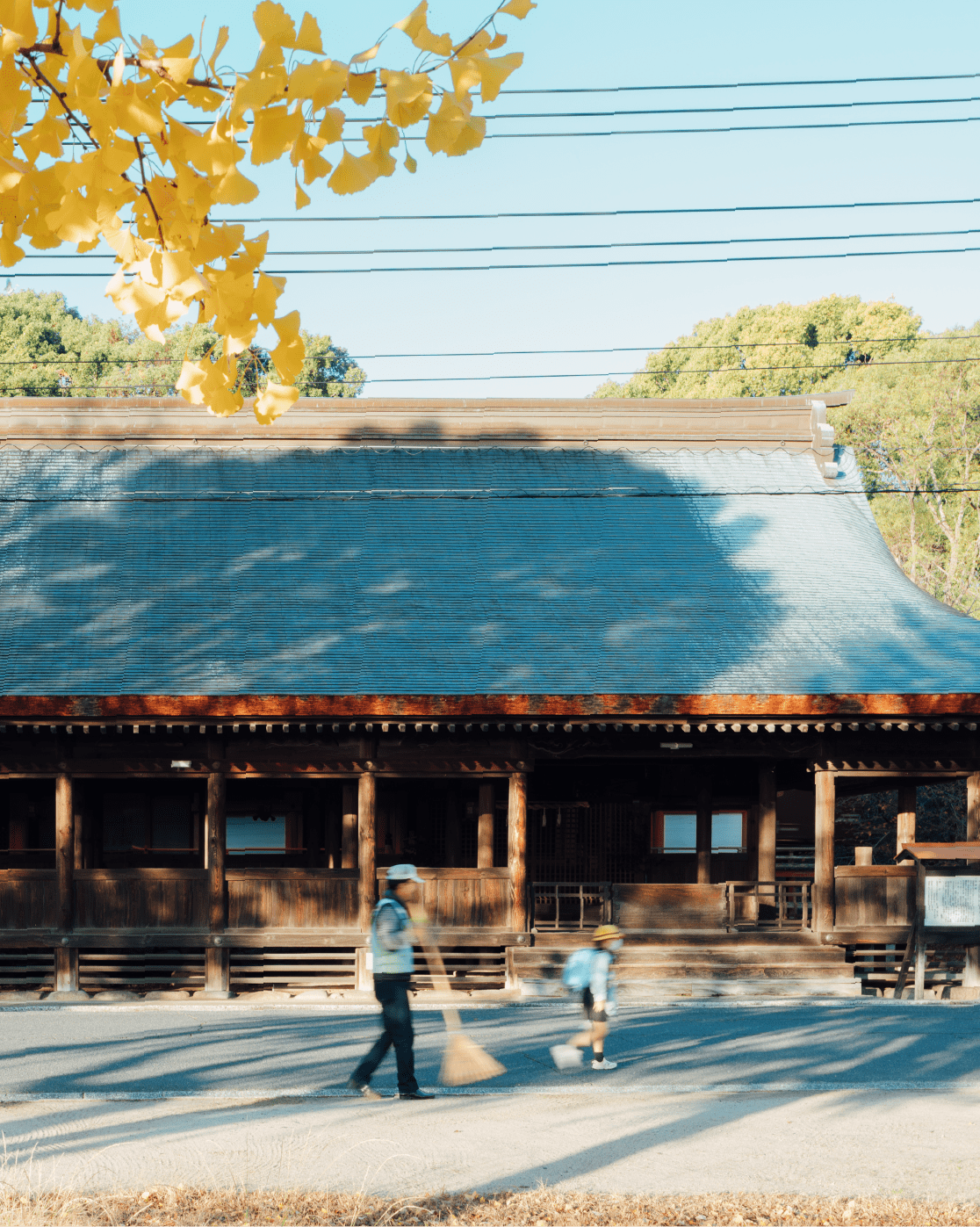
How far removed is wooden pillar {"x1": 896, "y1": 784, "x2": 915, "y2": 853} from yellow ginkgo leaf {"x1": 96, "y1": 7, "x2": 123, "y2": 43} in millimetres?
16051

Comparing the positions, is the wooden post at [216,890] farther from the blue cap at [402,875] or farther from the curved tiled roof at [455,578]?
the blue cap at [402,875]

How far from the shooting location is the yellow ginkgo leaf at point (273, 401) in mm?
4609

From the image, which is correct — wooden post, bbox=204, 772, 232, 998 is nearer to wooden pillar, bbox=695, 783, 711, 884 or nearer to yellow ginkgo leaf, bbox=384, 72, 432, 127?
wooden pillar, bbox=695, 783, 711, 884

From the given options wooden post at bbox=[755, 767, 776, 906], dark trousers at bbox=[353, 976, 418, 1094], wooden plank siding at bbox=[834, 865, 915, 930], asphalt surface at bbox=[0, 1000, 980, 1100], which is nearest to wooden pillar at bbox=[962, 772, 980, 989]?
wooden plank siding at bbox=[834, 865, 915, 930]

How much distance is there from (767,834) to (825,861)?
176 cm

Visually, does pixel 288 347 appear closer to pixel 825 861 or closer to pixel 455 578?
pixel 825 861

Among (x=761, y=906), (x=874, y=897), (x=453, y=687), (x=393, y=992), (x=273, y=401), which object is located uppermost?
(x=273, y=401)

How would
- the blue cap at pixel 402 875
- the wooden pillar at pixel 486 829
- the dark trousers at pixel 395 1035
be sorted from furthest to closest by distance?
the wooden pillar at pixel 486 829, the blue cap at pixel 402 875, the dark trousers at pixel 395 1035

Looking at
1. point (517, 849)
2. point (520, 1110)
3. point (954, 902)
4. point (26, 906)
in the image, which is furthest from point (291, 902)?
point (954, 902)

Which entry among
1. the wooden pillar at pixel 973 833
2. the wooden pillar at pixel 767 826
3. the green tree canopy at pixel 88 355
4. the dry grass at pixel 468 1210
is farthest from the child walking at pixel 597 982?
the green tree canopy at pixel 88 355

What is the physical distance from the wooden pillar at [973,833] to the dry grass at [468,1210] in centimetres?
982

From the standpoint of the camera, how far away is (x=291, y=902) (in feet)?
50.2

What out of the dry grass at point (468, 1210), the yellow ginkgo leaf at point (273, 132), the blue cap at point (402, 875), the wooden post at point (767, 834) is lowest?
the dry grass at point (468, 1210)

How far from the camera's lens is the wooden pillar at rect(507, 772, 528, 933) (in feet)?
50.2
